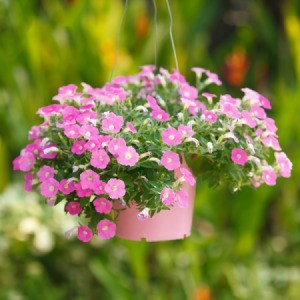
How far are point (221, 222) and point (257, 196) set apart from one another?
0.30m

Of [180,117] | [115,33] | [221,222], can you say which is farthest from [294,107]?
[180,117]

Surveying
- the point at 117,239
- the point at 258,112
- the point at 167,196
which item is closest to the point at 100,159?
the point at 167,196

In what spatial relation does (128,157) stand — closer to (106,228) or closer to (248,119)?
(106,228)

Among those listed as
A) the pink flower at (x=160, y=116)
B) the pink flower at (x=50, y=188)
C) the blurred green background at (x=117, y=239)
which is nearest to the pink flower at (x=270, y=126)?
the pink flower at (x=160, y=116)

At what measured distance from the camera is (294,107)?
2611mm

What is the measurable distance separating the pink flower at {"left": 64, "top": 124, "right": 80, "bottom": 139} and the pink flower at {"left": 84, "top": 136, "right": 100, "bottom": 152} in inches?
1.3

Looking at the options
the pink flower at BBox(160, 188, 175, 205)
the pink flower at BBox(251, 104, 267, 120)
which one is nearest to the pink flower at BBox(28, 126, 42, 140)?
the pink flower at BBox(160, 188, 175, 205)

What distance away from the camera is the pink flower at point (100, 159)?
112 centimetres

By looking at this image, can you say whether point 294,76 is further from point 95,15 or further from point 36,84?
point 36,84

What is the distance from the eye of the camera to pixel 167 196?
3.72 ft

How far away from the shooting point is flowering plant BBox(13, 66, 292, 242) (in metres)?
1.14

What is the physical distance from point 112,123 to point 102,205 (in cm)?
15

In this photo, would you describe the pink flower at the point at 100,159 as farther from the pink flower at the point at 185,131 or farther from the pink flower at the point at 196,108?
the pink flower at the point at 196,108

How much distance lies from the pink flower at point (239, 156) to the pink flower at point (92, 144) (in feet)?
0.84
